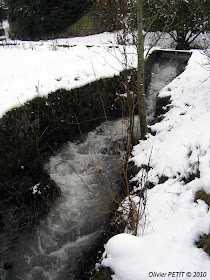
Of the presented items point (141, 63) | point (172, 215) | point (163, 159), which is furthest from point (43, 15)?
point (172, 215)

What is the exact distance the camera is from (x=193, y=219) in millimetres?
2348

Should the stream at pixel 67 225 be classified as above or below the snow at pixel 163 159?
below

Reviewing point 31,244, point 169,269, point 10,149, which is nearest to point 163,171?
point 169,269

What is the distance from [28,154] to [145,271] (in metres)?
3.26

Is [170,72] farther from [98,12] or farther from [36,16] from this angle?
[36,16]

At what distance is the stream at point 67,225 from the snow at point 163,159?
652 millimetres

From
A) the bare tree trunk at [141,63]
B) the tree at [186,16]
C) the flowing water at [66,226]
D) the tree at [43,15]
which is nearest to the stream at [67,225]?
the flowing water at [66,226]

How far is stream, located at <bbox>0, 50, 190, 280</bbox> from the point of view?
307 cm

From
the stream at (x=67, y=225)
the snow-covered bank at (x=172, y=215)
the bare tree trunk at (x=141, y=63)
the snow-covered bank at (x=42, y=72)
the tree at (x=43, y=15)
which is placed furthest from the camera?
the tree at (x=43, y=15)

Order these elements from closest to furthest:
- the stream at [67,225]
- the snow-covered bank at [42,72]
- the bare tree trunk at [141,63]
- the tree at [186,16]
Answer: the stream at [67,225] → the bare tree trunk at [141,63] → the snow-covered bank at [42,72] → the tree at [186,16]

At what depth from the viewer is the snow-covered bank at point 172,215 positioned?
2051mm

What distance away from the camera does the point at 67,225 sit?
12.2 feet

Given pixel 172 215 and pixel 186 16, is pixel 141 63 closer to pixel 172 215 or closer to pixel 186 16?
pixel 172 215

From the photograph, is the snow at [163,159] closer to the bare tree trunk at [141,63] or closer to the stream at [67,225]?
the bare tree trunk at [141,63]
